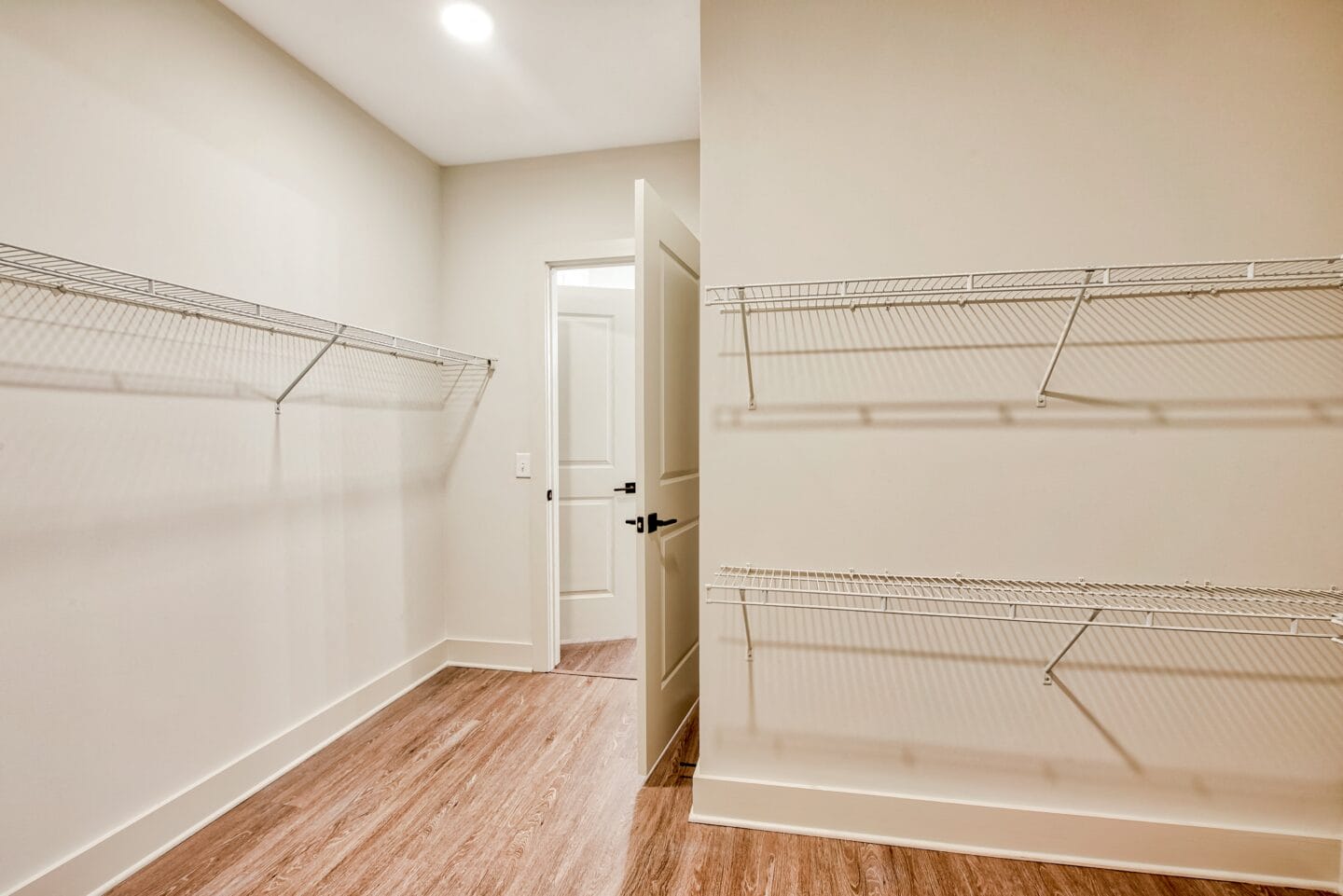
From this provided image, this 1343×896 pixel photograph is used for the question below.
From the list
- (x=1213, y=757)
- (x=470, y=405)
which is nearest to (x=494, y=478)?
(x=470, y=405)

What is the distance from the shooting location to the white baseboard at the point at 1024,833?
1.58m

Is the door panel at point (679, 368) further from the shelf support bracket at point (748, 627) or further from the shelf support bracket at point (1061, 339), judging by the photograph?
the shelf support bracket at point (1061, 339)

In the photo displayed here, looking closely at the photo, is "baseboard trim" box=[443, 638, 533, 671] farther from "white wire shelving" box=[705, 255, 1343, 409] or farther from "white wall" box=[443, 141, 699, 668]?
"white wire shelving" box=[705, 255, 1343, 409]

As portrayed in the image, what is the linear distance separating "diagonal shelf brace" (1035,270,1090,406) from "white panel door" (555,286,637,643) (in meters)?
2.24

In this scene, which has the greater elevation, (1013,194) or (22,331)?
(1013,194)

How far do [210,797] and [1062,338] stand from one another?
2799 millimetres

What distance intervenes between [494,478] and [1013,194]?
249 cm

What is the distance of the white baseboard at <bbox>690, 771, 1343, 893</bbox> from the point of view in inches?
62.1

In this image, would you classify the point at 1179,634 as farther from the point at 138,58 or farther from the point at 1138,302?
the point at 138,58

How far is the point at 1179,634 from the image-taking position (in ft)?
5.28

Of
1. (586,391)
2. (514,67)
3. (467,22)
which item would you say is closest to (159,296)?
(467,22)

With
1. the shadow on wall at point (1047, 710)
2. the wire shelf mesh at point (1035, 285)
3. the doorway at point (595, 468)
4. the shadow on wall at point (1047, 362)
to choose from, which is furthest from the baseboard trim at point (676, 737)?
the wire shelf mesh at point (1035, 285)

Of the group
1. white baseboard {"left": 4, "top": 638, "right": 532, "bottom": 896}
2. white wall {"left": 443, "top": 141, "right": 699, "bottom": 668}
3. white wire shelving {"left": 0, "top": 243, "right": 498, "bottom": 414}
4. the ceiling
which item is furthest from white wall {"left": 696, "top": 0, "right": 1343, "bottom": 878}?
white baseboard {"left": 4, "top": 638, "right": 532, "bottom": 896}

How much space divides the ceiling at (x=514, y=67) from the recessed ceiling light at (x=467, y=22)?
0.09ft
